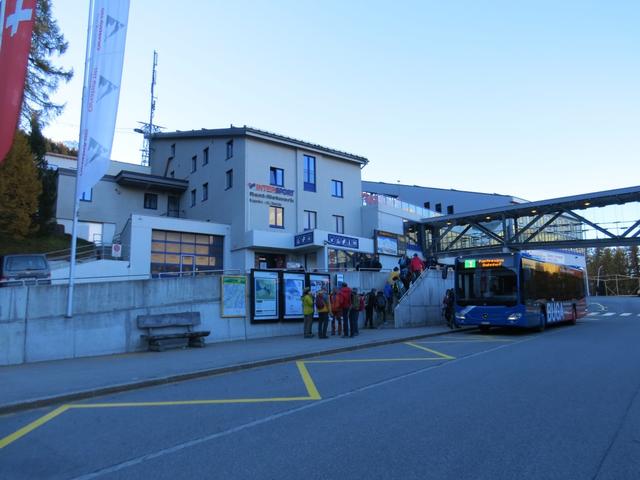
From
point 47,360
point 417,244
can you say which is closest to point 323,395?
point 47,360

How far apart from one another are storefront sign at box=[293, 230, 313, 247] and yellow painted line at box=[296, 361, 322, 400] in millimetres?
18827

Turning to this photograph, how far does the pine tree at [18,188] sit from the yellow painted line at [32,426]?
19807 mm

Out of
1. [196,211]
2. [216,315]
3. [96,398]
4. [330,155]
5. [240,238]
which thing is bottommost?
[96,398]

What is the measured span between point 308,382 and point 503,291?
11495mm

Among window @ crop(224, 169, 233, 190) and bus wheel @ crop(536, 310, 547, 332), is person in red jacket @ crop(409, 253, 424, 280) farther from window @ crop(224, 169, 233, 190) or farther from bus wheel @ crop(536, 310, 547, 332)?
window @ crop(224, 169, 233, 190)

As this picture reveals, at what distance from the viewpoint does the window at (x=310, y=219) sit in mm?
34531

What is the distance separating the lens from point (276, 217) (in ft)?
108

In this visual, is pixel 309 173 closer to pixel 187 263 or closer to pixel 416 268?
pixel 187 263

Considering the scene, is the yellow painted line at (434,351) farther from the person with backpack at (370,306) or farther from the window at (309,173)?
the window at (309,173)

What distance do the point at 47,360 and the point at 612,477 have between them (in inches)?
483

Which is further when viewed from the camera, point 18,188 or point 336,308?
point 18,188

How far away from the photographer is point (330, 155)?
3669cm

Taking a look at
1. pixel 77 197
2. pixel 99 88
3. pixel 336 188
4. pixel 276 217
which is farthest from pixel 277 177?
pixel 77 197

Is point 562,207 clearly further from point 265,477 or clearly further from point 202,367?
point 265,477
